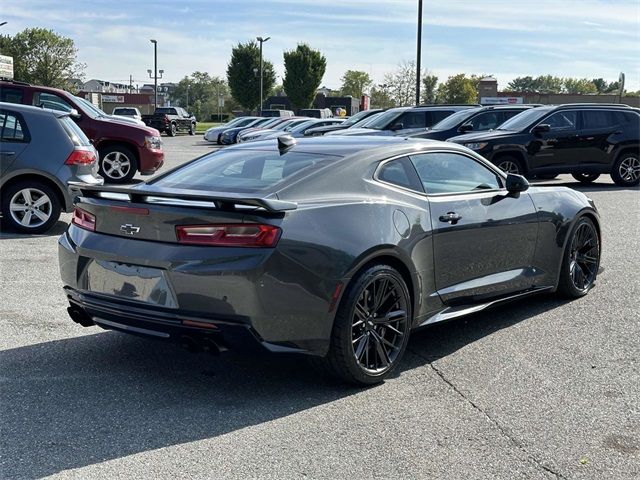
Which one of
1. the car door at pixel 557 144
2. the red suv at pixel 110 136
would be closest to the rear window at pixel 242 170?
the red suv at pixel 110 136

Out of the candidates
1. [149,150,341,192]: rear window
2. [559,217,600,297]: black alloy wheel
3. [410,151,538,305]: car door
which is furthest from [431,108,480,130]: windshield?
[149,150,341,192]: rear window

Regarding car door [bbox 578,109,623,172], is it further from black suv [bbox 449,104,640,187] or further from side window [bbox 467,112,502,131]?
side window [bbox 467,112,502,131]

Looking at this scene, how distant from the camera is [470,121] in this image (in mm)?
17656

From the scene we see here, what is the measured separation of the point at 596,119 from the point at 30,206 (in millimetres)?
12118

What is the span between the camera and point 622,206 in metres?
13.9

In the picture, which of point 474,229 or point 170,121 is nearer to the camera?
point 474,229

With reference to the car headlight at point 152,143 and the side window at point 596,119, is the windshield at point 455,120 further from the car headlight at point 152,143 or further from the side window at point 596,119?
the car headlight at point 152,143

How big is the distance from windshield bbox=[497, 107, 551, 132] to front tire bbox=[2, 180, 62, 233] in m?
9.84

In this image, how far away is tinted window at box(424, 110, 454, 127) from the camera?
19.3 meters

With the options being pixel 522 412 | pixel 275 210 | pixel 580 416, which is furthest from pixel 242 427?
pixel 580 416

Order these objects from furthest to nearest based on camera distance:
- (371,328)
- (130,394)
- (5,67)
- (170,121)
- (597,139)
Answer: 1. (170,121)
2. (5,67)
3. (597,139)
4. (371,328)
5. (130,394)

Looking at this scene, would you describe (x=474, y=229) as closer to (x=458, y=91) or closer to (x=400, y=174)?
(x=400, y=174)

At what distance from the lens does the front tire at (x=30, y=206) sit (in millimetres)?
9852

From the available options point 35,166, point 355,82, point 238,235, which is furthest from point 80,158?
point 355,82
